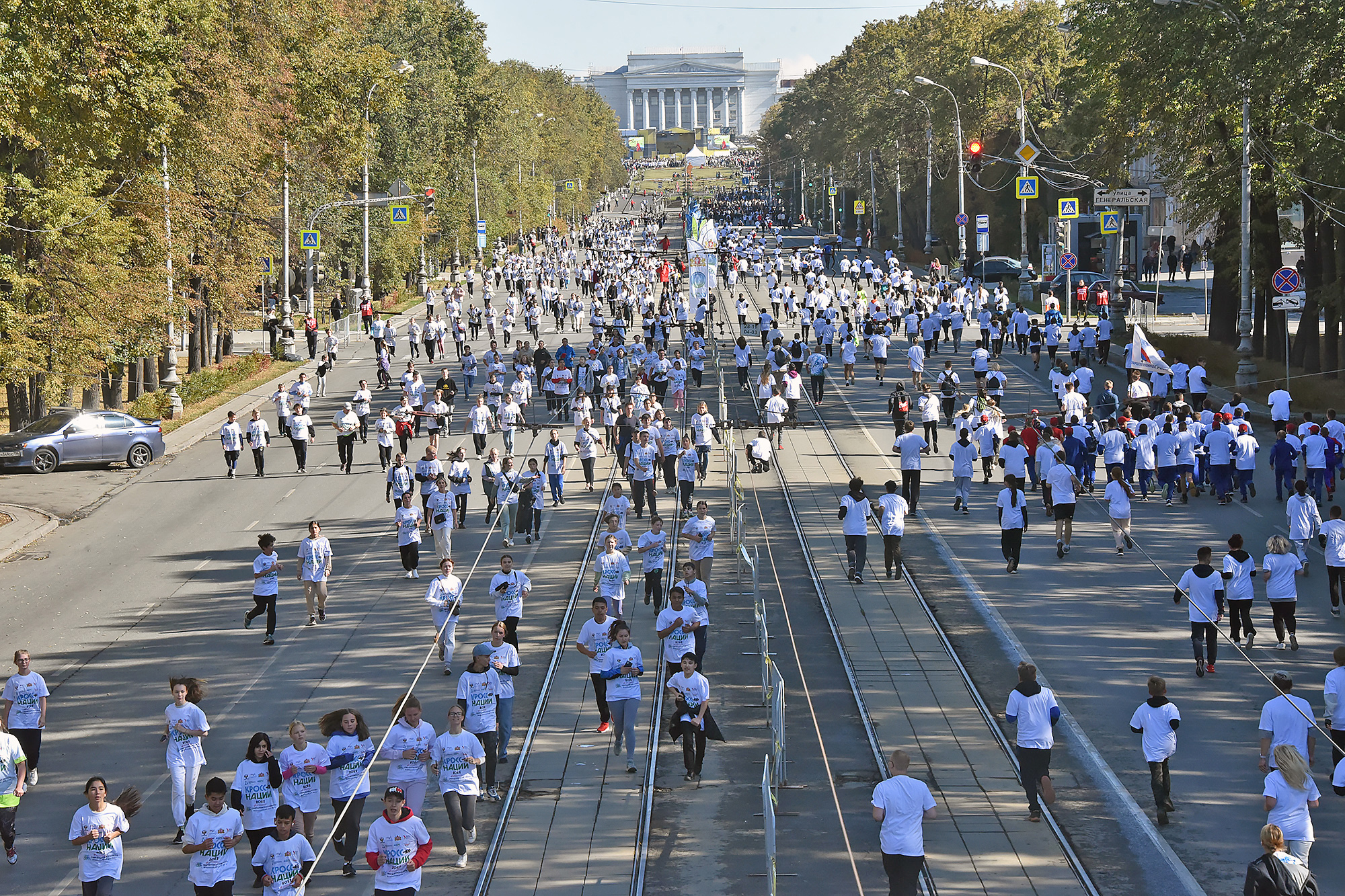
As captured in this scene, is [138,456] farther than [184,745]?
Yes

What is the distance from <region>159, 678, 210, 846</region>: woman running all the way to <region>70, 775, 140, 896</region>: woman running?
6.13ft

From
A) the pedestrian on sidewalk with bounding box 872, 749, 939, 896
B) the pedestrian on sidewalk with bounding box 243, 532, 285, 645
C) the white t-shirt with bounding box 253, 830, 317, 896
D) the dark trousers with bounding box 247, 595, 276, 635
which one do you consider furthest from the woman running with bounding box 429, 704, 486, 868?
the dark trousers with bounding box 247, 595, 276, 635

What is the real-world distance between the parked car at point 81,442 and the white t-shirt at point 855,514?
1789 centimetres

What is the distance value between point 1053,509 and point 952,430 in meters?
10.9

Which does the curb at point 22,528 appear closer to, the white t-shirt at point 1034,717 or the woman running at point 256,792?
the woman running at point 256,792

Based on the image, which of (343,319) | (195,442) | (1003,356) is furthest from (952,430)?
(343,319)

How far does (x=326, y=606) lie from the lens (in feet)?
64.1

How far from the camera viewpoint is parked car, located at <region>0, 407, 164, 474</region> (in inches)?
1164

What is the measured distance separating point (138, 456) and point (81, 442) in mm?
1170

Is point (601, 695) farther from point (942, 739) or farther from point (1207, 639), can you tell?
point (1207, 639)

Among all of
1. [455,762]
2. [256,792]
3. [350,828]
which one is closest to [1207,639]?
[455,762]

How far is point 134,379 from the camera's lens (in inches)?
1813

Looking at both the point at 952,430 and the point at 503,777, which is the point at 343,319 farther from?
the point at 503,777

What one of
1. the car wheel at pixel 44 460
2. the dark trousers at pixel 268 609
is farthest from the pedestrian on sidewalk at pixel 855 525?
the car wheel at pixel 44 460
